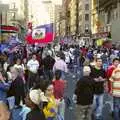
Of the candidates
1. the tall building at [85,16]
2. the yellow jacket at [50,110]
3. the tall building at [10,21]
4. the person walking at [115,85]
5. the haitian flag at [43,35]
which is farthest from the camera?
the tall building at [85,16]

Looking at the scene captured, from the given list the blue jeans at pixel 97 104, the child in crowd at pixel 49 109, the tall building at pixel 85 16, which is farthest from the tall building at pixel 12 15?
the child in crowd at pixel 49 109

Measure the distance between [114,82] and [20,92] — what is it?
6.52ft

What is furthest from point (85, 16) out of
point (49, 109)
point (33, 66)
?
point (49, 109)

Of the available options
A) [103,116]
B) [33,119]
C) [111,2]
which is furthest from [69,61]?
[111,2]

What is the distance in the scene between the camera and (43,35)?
22.2m

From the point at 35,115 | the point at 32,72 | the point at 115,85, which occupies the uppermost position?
the point at 32,72

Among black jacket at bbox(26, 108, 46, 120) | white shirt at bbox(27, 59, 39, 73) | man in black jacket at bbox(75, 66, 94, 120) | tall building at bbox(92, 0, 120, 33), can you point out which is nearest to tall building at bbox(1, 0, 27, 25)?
tall building at bbox(92, 0, 120, 33)

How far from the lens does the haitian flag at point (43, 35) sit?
2191 centimetres

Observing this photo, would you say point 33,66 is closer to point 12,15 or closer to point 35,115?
point 35,115

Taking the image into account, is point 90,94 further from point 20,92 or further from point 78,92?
point 20,92

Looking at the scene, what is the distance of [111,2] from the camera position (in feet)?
303

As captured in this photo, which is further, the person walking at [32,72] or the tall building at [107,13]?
the tall building at [107,13]

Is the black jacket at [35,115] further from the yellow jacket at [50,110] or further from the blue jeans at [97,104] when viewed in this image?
the blue jeans at [97,104]

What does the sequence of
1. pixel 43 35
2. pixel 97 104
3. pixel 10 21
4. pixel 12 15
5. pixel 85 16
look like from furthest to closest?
pixel 85 16 < pixel 12 15 < pixel 10 21 < pixel 43 35 < pixel 97 104
